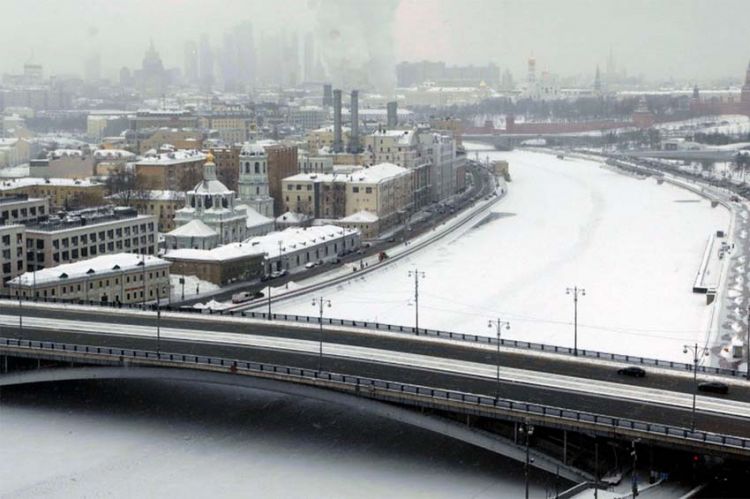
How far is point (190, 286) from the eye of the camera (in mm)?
19641

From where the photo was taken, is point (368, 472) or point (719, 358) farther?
point (719, 358)

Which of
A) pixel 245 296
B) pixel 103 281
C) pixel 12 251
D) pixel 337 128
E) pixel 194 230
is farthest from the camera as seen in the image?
pixel 337 128

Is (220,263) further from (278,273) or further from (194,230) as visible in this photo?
(194,230)

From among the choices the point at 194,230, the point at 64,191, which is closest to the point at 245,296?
the point at 194,230

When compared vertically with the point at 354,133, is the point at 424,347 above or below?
below

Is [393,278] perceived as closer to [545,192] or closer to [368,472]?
[368,472]

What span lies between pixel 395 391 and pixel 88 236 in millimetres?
10580

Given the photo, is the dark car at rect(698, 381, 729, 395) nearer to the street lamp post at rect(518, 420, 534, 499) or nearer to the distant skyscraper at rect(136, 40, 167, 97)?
the street lamp post at rect(518, 420, 534, 499)

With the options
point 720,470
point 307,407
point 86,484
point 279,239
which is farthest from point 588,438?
point 279,239

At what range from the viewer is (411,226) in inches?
1153

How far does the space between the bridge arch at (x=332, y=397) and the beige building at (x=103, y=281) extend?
180 inches

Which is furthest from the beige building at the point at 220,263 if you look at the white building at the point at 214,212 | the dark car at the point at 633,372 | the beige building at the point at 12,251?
the dark car at the point at 633,372

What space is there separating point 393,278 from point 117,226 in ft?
16.8

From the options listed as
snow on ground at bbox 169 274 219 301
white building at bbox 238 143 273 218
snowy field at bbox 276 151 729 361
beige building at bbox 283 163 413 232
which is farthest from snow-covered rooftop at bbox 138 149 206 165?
snow on ground at bbox 169 274 219 301
